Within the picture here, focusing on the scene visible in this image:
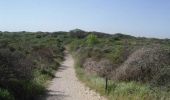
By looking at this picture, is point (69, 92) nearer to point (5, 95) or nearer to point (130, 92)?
point (130, 92)

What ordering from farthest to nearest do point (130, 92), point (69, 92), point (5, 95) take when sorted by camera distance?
point (69, 92) < point (130, 92) < point (5, 95)

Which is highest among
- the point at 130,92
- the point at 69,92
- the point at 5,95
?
the point at 5,95

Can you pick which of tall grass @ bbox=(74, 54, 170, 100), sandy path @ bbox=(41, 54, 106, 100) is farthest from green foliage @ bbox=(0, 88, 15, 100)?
tall grass @ bbox=(74, 54, 170, 100)

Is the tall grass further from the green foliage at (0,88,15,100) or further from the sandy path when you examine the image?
the green foliage at (0,88,15,100)

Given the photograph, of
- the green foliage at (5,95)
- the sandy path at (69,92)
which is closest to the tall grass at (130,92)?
the sandy path at (69,92)

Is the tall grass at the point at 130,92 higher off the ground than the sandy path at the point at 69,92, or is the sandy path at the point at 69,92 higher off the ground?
the tall grass at the point at 130,92

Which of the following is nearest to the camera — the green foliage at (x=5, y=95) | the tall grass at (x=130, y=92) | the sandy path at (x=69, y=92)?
the green foliage at (x=5, y=95)

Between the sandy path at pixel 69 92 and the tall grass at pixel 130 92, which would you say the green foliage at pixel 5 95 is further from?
the tall grass at pixel 130 92

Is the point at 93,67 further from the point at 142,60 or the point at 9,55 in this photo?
the point at 9,55

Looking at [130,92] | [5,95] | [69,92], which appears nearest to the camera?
[5,95]

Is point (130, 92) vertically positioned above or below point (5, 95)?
below

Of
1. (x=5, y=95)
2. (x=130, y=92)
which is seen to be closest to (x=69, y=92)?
(x=130, y=92)

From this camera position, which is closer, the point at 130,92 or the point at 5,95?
the point at 5,95

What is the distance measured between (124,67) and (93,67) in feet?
25.1
